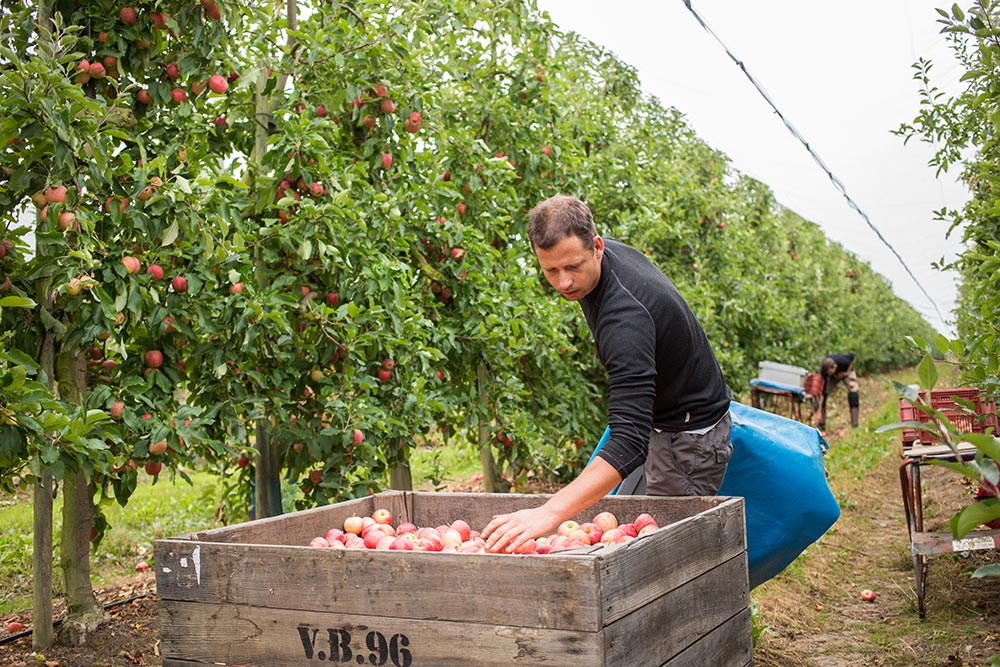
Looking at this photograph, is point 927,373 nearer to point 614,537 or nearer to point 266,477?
point 614,537

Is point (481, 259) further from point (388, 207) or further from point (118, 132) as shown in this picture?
point (118, 132)

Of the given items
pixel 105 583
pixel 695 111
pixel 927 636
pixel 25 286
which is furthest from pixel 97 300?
pixel 695 111

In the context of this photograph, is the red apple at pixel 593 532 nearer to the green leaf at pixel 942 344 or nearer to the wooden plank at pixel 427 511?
the wooden plank at pixel 427 511

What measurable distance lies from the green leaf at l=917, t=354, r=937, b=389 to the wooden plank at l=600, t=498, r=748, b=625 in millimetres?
911

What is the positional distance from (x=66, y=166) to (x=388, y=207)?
5.24ft

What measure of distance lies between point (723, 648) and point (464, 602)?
0.90 m

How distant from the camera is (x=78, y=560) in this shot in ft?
14.0

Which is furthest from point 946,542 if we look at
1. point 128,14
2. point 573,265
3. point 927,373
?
point 128,14

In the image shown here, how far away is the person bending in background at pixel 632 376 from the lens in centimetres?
272

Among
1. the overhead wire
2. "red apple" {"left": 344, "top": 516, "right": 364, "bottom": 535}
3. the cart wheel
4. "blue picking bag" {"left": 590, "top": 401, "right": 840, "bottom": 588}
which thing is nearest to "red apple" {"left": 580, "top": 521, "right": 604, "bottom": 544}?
"blue picking bag" {"left": 590, "top": 401, "right": 840, "bottom": 588}

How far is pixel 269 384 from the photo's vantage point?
455 centimetres

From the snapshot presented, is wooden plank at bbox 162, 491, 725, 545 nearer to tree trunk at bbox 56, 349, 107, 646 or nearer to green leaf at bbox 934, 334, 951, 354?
green leaf at bbox 934, 334, 951, 354

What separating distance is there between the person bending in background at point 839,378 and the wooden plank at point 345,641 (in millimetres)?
14091

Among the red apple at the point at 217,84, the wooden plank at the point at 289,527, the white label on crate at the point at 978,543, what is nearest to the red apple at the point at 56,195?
the red apple at the point at 217,84
